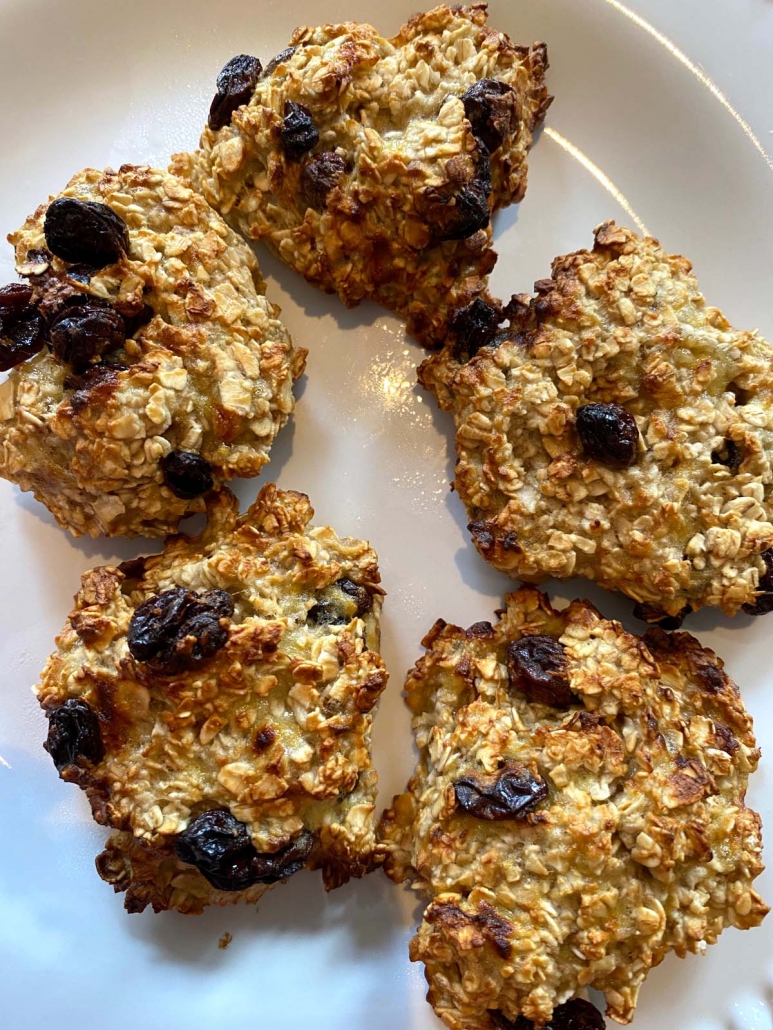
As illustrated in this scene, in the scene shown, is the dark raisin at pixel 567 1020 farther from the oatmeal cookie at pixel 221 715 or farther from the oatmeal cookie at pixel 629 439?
the oatmeal cookie at pixel 629 439

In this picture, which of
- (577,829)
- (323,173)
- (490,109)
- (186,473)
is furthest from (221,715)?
(490,109)

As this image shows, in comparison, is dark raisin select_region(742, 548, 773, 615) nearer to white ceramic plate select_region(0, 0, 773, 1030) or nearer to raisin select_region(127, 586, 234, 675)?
white ceramic plate select_region(0, 0, 773, 1030)

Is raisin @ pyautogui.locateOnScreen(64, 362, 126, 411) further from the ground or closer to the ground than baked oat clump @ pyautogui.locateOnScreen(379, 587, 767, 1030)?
further from the ground

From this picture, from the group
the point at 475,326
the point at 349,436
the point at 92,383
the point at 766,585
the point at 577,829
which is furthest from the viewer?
the point at 349,436

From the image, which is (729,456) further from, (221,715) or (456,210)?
(221,715)

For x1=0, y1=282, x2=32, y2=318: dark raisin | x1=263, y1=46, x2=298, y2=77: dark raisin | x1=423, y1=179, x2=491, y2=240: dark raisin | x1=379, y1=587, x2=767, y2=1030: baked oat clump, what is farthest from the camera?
x1=263, y1=46, x2=298, y2=77: dark raisin

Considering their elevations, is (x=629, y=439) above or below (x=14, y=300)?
above

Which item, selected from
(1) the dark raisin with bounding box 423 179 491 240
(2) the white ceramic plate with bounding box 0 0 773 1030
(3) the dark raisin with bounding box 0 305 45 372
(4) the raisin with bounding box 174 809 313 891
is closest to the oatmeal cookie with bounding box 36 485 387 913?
(4) the raisin with bounding box 174 809 313 891

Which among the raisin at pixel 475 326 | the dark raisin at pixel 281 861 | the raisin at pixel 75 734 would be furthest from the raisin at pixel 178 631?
the raisin at pixel 475 326
